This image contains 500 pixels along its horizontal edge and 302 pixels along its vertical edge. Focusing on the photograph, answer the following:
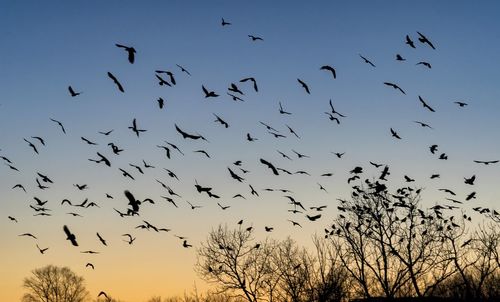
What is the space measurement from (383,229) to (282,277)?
930 centimetres

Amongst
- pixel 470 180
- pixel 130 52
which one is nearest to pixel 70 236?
pixel 130 52

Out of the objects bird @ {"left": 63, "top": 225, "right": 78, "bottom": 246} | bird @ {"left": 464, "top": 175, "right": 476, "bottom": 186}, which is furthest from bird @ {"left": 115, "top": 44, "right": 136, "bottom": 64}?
bird @ {"left": 464, "top": 175, "right": 476, "bottom": 186}

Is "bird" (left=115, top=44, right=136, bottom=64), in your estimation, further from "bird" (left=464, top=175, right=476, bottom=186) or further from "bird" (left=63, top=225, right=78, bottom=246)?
"bird" (left=464, top=175, right=476, bottom=186)

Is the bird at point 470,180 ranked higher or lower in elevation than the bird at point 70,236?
higher

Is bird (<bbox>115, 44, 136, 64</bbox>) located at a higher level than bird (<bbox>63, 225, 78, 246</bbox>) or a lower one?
higher

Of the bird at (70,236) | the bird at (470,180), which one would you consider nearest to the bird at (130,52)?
the bird at (70,236)

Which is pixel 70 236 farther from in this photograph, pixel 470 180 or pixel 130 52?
pixel 470 180

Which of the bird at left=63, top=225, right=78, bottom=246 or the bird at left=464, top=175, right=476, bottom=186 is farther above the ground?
the bird at left=464, top=175, right=476, bottom=186

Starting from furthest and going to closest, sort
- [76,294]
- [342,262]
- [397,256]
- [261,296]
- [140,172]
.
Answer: [76,294] < [261,296] < [342,262] < [397,256] < [140,172]

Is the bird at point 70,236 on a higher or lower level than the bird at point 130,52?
lower

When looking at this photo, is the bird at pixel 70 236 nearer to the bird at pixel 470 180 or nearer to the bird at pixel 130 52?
the bird at pixel 130 52

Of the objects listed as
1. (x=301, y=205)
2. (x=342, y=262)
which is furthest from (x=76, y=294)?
(x=301, y=205)

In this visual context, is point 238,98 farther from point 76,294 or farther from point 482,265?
point 76,294

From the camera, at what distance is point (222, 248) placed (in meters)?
33.8
